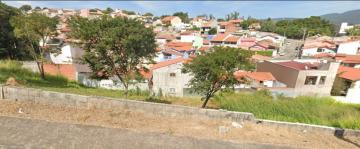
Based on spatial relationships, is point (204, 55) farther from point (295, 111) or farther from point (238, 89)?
point (238, 89)

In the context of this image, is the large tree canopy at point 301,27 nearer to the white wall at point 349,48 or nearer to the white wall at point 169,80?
the white wall at point 349,48

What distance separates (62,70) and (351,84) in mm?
27383

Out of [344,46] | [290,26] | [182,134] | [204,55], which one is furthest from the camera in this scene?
[290,26]

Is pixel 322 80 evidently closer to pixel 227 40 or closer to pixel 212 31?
pixel 227 40

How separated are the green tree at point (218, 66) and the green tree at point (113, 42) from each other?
8.45 ft

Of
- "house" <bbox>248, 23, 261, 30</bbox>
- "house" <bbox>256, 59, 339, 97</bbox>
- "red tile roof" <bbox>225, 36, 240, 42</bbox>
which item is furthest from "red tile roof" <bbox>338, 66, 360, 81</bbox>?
"house" <bbox>248, 23, 261, 30</bbox>

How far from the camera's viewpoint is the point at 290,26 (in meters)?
66.3

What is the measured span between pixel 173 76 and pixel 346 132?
571 inches

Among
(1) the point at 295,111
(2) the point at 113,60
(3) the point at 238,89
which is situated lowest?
(3) the point at 238,89

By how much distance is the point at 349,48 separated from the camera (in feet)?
129

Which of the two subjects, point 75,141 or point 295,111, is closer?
point 75,141

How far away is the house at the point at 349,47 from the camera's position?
Result: 128 ft

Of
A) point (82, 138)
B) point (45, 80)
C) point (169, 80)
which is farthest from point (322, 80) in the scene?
point (45, 80)

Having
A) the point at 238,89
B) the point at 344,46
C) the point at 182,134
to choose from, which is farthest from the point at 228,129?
the point at 344,46
